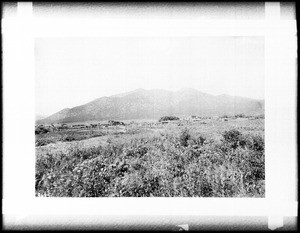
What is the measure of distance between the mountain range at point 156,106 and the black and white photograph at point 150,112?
0.01m

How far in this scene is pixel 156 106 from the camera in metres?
3.60

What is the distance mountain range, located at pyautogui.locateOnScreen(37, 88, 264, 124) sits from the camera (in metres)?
3.55

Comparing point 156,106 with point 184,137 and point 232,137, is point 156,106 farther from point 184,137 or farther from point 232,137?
point 232,137

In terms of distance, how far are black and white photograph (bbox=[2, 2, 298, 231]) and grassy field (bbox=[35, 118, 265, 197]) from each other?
0.4 inches

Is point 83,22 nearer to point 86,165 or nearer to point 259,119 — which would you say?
point 86,165

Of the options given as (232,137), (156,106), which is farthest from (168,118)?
(232,137)

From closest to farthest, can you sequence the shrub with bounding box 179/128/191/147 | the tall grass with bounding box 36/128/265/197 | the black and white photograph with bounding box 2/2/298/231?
the black and white photograph with bounding box 2/2/298/231, the tall grass with bounding box 36/128/265/197, the shrub with bounding box 179/128/191/147

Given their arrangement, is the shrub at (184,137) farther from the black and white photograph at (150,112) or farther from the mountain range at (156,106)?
the mountain range at (156,106)

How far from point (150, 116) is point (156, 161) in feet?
1.54

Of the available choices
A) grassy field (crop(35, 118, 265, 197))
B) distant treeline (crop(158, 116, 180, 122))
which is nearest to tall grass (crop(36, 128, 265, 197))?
grassy field (crop(35, 118, 265, 197))

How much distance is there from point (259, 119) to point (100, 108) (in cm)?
165

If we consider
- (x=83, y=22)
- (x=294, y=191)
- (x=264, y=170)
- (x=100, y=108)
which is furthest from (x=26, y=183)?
(x=294, y=191)

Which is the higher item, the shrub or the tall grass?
the shrub

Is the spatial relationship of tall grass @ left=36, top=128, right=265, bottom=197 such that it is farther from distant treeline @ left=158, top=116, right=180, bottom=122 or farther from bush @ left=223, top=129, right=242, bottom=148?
distant treeline @ left=158, top=116, right=180, bottom=122
